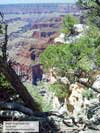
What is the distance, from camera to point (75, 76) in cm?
1745

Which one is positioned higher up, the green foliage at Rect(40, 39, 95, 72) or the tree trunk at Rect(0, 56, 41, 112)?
the green foliage at Rect(40, 39, 95, 72)

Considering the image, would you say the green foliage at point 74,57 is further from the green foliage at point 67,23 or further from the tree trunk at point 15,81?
the tree trunk at point 15,81

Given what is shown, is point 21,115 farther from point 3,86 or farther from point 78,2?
point 78,2

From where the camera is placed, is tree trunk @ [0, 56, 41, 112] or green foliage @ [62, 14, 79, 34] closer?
tree trunk @ [0, 56, 41, 112]

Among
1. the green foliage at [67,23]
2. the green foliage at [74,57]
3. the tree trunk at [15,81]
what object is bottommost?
the tree trunk at [15,81]

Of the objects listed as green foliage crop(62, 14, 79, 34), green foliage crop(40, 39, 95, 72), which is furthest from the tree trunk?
green foliage crop(62, 14, 79, 34)

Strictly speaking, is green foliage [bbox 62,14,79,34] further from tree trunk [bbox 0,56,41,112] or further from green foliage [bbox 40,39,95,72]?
tree trunk [bbox 0,56,41,112]

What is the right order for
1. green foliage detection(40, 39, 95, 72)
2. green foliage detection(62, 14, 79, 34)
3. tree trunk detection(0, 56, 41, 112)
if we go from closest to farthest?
tree trunk detection(0, 56, 41, 112) < green foliage detection(40, 39, 95, 72) < green foliage detection(62, 14, 79, 34)

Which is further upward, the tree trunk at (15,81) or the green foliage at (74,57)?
the green foliage at (74,57)

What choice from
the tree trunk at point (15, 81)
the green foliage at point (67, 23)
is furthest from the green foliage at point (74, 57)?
the tree trunk at point (15, 81)

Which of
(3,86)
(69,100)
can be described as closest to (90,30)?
(3,86)

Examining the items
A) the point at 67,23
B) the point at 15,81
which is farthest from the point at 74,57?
the point at 15,81

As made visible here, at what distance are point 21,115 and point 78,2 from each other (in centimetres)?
1005

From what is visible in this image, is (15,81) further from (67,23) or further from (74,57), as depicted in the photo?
(67,23)
